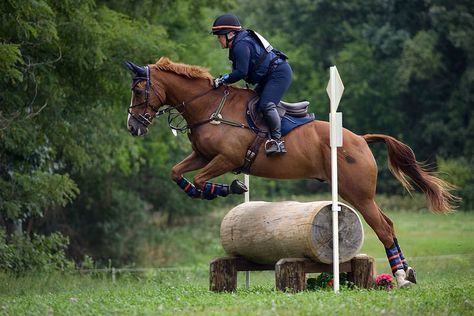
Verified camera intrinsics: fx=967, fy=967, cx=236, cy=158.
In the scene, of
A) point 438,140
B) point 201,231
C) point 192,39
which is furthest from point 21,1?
point 438,140

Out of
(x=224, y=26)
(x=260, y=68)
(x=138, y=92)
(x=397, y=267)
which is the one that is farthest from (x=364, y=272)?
(x=138, y=92)

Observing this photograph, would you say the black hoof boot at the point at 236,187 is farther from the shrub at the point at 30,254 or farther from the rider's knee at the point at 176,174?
the shrub at the point at 30,254

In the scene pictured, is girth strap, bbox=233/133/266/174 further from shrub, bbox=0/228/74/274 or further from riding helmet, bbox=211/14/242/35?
shrub, bbox=0/228/74/274

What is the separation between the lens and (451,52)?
171 ft

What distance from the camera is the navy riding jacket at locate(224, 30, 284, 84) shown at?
12.9m

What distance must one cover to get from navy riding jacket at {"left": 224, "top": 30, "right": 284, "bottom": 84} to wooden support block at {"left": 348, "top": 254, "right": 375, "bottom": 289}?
9.25ft

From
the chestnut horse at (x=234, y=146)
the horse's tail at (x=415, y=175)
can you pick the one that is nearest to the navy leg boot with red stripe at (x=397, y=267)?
the chestnut horse at (x=234, y=146)

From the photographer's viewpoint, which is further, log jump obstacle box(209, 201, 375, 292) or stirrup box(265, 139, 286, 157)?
stirrup box(265, 139, 286, 157)

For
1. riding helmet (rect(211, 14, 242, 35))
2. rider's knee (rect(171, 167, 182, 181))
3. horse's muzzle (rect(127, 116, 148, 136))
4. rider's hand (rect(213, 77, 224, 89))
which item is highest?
riding helmet (rect(211, 14, 242, 35))

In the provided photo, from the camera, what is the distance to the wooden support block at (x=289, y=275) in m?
12.5

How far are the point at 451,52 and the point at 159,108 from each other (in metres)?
41.0

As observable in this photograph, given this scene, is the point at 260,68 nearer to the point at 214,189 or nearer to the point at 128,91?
the point at 214,189

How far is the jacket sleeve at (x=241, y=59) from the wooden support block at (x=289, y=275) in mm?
2533

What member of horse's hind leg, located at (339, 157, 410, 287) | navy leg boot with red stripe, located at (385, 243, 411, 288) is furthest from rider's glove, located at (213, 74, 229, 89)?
navy leg boot with red stripe, located at (385, 243, 411, 288)
